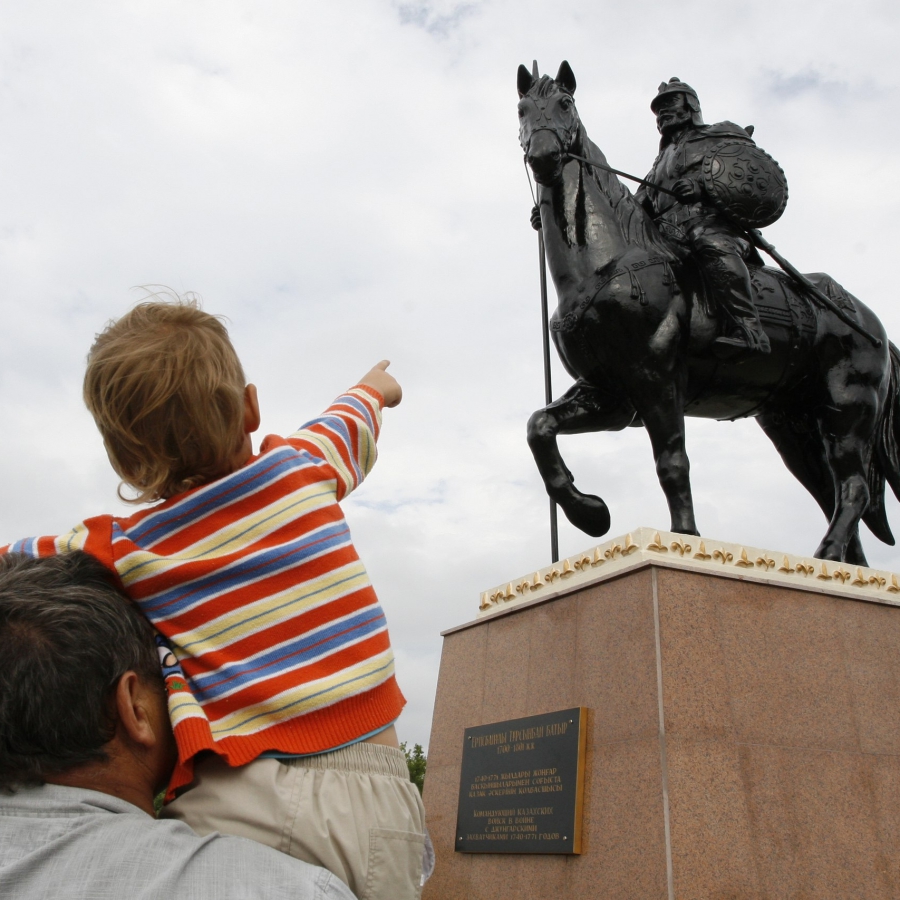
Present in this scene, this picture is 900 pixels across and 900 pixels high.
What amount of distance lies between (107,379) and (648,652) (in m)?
3.42

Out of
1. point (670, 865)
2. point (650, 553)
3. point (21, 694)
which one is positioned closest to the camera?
point (21, 694)

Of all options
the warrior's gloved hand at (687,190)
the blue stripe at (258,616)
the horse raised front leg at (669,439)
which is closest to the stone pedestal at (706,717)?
the horse raised front leg at (669,439)

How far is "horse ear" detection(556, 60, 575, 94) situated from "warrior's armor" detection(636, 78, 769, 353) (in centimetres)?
81

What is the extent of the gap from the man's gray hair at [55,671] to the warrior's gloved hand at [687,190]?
5423 millimetres

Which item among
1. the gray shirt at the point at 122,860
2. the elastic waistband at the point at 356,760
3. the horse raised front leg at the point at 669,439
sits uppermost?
the horse raised front leg at the point at 669,439

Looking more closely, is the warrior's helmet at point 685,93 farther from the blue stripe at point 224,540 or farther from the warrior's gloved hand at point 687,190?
the blue stripe at point 224,540

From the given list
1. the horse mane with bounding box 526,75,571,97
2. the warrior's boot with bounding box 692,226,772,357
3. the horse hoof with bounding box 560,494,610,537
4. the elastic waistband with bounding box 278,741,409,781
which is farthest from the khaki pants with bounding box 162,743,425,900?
the horse mane with bounding box 526,75,571,97

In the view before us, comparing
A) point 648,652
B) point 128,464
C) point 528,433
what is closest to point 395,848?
point 128,464

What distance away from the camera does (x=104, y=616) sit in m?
1.13

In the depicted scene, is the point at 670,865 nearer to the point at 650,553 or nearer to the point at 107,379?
the point at 650,553

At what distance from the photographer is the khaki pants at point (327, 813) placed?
1.19 m

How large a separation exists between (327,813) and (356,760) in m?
0.09

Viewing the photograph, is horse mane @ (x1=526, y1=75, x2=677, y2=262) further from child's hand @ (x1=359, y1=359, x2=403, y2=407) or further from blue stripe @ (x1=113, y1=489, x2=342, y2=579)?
blue stripe @ (x1=113, y1=489, x2=342, y2=579)

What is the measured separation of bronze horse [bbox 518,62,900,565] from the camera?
17.4 feet
